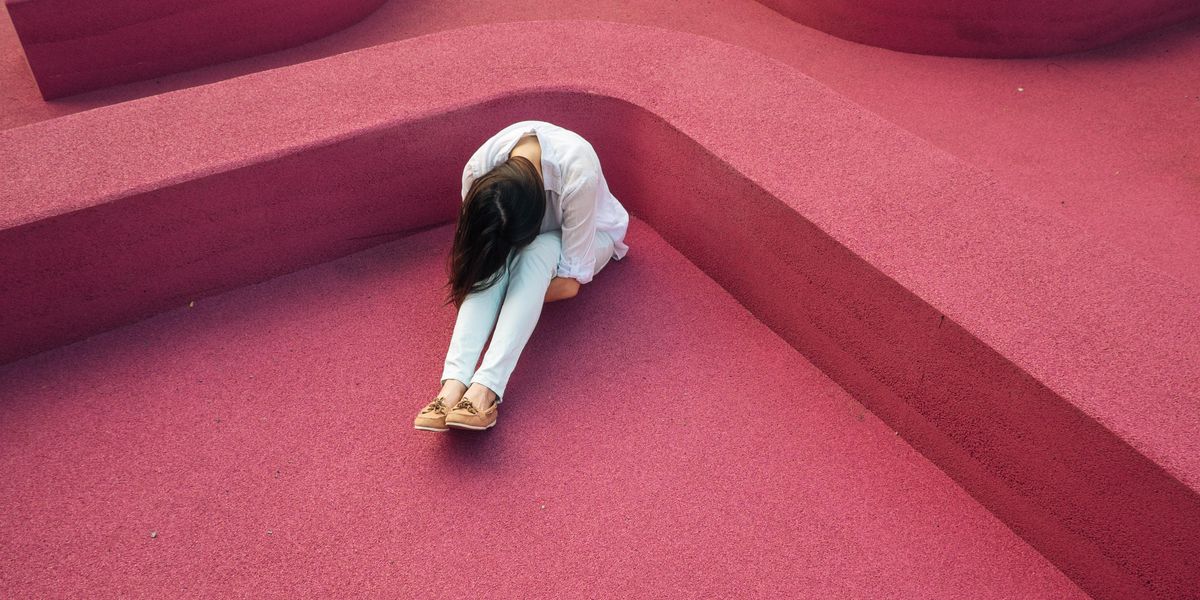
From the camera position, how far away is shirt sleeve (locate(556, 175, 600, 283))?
304 cm

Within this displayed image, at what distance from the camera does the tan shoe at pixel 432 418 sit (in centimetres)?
274

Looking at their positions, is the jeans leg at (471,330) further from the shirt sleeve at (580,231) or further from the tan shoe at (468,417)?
the shirt sleeve at (580,231)

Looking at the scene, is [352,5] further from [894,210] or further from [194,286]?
[894,210]

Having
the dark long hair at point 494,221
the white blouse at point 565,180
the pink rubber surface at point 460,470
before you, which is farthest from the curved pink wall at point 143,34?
the dark long hair at point 494,221

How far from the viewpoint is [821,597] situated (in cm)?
247

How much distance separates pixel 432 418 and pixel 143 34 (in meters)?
3.44

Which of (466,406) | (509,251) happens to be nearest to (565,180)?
(509,251)

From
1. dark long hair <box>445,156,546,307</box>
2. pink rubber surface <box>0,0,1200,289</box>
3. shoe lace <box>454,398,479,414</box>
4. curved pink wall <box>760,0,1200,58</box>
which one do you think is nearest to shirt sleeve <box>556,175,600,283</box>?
dark long hair <box>445,156,546,307</box>

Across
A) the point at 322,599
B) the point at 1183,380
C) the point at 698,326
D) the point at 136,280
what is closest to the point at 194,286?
the point at 136,280

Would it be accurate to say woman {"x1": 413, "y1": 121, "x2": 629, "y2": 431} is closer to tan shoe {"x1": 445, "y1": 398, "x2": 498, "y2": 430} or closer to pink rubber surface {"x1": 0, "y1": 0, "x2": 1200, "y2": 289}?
tan shoe {"x1": 445, "y1": 398, "x2": 498, "y2": 430}

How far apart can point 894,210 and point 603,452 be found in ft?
4.38

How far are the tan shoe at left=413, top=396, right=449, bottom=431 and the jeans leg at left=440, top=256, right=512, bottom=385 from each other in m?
0.14

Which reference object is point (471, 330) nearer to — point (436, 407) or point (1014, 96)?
point (436, 407)

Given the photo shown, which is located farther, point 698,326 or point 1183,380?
point 698,326
